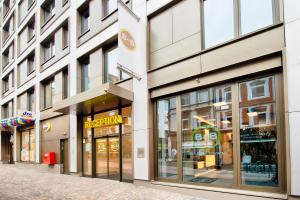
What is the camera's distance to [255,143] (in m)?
7.54

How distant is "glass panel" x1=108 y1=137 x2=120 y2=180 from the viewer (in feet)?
41.9

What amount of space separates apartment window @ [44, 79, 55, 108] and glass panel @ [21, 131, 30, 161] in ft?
15.3

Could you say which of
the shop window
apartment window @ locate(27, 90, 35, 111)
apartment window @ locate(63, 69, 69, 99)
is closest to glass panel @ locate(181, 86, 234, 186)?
apartment window @ locate(63, 69, 69, 99)

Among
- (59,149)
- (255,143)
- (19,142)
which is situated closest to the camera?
(255,143)

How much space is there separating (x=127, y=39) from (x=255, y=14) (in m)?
4.42

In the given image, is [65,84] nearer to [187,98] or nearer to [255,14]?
[187,98]

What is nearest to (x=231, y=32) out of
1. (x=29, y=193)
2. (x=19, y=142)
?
(x=29, y=193)

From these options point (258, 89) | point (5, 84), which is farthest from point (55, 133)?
point (5, 84)

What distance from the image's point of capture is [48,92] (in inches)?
773

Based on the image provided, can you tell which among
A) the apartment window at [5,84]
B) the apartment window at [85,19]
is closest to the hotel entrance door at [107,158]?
the apartment window at [85,19]

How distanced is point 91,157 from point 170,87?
6681 mm

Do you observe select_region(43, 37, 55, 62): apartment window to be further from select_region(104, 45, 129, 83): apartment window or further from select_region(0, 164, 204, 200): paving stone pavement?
select_region(0, 164, 204, 200): paving stone pavement

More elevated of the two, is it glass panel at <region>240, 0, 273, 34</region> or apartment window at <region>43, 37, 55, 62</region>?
apartment window at <region>43, 37, 55, 62</region>

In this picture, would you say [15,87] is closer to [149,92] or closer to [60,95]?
[60,95]
